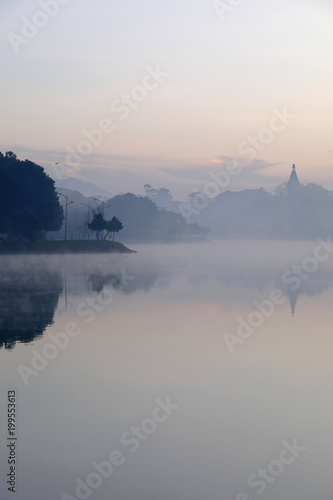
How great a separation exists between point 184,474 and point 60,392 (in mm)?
6142

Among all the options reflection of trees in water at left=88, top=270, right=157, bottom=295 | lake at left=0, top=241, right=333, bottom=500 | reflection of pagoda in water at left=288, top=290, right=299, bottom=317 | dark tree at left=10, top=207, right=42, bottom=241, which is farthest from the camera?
dark tree at left=10, top=207, right=42, bottom=241

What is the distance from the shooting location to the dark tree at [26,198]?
107938 mm

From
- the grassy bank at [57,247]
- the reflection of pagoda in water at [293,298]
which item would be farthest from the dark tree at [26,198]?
the reflection of pagoda in water at [293,298]

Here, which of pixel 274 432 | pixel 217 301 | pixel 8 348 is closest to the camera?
pixel 274 432

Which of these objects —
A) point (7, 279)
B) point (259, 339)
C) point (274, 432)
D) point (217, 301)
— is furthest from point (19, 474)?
point (7, 279)

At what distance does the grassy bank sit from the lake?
76.5 m

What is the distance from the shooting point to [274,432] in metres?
13.9

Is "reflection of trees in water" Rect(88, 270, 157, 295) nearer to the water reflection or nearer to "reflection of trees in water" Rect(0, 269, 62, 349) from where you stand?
the water reflection

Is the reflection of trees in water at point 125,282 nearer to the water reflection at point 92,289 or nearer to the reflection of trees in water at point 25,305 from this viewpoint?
the water reflection at point 92,289

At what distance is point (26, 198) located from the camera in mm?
114625

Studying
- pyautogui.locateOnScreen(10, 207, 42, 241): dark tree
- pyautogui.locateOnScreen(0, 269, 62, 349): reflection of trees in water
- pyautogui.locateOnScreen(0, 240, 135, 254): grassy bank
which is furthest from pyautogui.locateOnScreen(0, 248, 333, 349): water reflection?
pyautogui.locateOnScreen(0, 240, 135, 254): grassy bank

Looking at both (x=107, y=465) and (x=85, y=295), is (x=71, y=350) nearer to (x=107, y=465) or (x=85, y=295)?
(x=107, y=465)

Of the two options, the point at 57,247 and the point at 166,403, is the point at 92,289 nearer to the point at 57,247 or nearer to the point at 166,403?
the point at 166,403

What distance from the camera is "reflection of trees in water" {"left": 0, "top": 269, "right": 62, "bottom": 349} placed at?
25.9 meters
